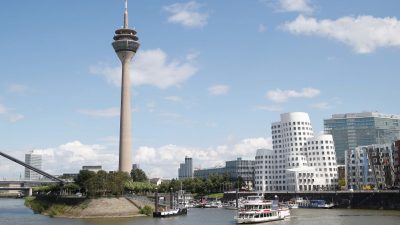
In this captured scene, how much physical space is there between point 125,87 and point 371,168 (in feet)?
292

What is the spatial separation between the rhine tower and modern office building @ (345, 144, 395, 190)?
79.5 metres

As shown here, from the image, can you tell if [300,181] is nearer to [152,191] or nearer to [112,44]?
[152,191]

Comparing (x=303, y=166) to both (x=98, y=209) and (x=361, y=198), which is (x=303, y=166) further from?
(x=98, y=209)

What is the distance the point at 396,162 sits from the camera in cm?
15338

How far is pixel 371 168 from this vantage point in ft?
543

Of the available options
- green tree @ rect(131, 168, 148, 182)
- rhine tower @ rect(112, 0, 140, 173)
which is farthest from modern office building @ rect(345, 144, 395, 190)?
rhine tower @ rect(112, 0, 140, 173)

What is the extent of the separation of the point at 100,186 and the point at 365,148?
9679cm

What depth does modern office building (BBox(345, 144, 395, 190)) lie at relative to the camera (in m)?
161

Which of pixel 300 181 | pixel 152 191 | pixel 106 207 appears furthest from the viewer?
pixel 300 181

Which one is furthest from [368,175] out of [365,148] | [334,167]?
[334,167]

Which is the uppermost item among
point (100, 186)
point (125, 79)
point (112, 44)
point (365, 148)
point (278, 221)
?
point (112, 44)

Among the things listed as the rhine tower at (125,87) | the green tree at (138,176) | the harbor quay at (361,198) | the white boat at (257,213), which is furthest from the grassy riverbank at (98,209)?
the harbor quay at (361,198)

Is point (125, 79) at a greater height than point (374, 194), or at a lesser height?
greater

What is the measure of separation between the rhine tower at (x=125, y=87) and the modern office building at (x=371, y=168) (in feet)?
261
